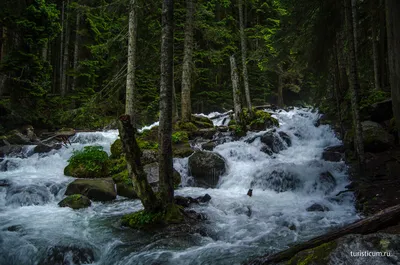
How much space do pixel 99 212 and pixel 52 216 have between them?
128 centimetres

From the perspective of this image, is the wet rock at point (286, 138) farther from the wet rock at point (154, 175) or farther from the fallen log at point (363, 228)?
the fallen log at point (363, 228)

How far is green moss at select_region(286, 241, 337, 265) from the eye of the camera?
11.4 feet

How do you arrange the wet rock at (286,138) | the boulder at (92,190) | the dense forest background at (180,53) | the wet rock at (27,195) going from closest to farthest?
the wet rock at (27,195), the boulder at (92,190), the dense forest background at (180,53), the wet rock at (286,138)

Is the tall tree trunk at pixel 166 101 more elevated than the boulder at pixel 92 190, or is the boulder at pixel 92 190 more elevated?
the tall tree trunk at pixel 166 101

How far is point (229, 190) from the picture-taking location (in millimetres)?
11539

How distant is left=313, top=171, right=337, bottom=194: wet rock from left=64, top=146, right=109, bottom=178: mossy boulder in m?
8.33

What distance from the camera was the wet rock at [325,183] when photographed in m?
10.5

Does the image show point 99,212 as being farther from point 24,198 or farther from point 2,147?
point 2,147

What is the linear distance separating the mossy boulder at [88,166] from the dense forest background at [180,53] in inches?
63.5

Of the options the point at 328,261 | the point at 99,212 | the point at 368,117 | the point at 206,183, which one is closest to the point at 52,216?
the point at 99,212

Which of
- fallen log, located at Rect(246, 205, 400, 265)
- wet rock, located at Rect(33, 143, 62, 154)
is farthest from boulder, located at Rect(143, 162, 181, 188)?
fallen log, located at Rect(246, 205, 400, 265)

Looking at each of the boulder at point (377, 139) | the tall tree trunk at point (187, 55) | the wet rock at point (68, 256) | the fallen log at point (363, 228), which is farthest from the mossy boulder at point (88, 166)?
the boulder at point (377, 139)

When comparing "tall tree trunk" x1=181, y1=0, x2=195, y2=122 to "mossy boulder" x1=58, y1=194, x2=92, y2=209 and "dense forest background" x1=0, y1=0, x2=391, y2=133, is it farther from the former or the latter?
"mossy boulder" x1=58, y1=194, x2=92, y2=209

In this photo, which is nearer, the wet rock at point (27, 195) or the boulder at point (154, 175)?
the wet rock at point (27, 195)
